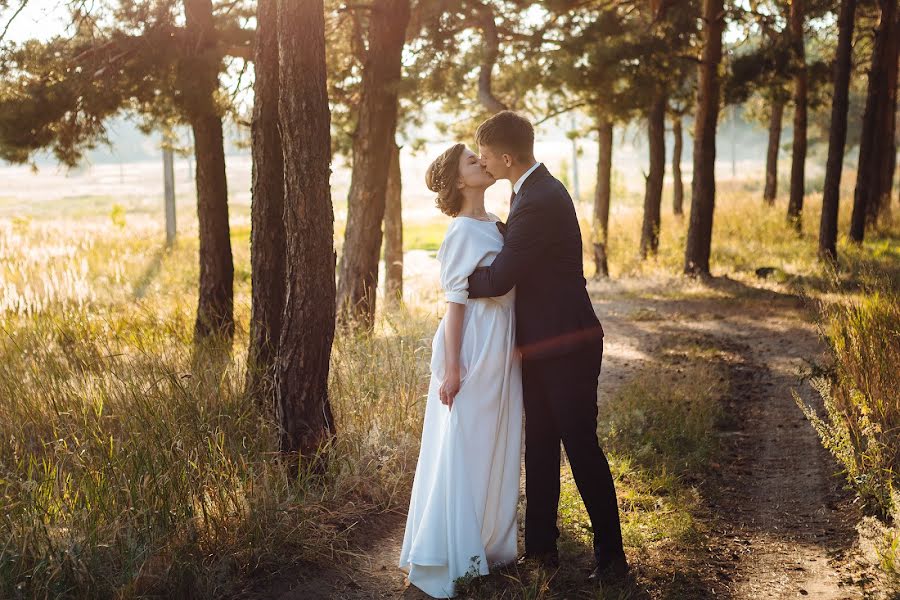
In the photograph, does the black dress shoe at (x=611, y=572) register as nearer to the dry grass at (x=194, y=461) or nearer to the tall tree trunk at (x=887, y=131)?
the dry grass at (x=194, y=461)

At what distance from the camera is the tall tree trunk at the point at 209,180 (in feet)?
29.8

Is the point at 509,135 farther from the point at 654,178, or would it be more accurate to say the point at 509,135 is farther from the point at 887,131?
the point at 887,131

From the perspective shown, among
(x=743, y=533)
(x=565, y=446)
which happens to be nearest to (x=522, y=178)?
(x=565, y=446)

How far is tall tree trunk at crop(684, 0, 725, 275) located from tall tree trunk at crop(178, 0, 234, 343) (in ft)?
26.0

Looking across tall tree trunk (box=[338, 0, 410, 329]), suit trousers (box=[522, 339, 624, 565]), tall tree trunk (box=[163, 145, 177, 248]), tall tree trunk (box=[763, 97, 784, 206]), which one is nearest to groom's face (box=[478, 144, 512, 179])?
suit trousers (box=[522, 339, 624, 565])

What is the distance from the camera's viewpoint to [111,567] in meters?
3.79

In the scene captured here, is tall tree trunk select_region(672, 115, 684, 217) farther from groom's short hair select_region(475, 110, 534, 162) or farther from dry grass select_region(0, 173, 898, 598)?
groom's short hair select_region(475, 110, 534, 162)

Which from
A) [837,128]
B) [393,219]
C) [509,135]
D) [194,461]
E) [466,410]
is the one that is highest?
[837,128]

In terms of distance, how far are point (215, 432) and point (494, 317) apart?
1752mm

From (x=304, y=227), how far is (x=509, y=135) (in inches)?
61.8

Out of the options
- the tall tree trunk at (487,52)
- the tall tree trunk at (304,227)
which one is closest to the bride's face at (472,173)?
the tall tree trunk at (304,227)

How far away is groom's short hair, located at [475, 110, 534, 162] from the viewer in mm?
3969

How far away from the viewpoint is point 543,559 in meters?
4.35

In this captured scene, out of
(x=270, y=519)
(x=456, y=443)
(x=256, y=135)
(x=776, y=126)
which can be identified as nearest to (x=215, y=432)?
(x=270, y=519)
